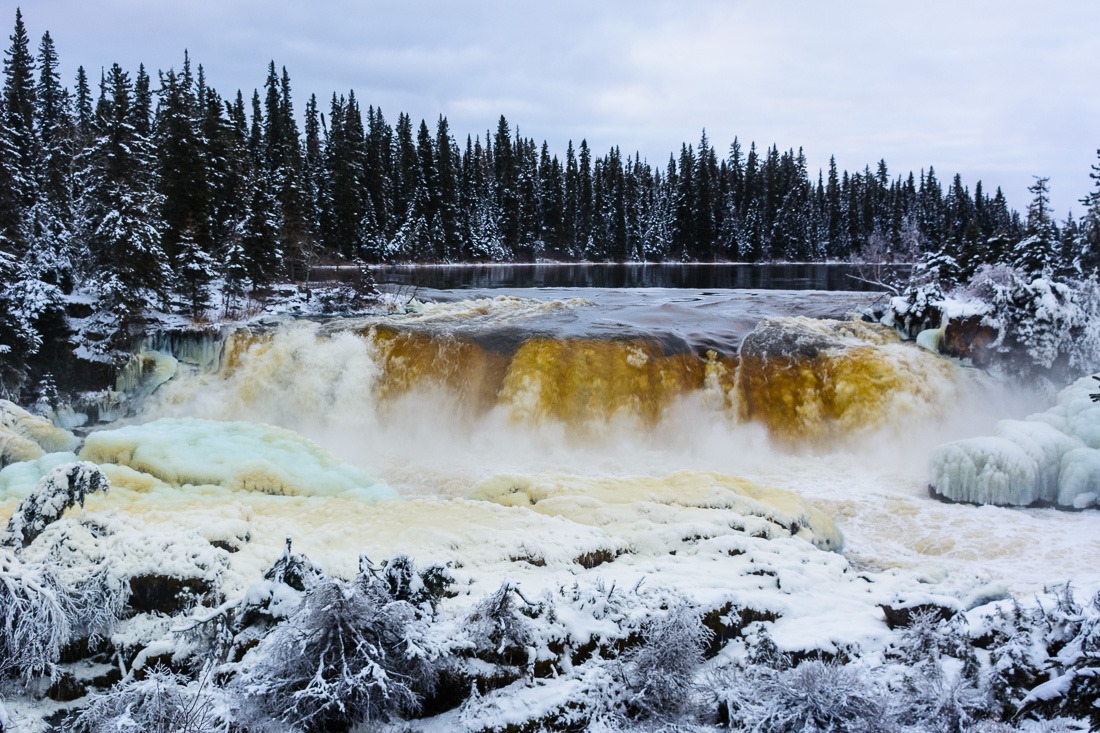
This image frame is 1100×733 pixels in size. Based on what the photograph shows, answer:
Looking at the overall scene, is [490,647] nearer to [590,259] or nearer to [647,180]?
[590,259]

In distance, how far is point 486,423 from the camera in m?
16.8

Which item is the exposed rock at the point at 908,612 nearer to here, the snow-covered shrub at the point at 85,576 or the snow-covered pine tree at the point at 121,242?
the snow-covered shrub at the point at 85,576

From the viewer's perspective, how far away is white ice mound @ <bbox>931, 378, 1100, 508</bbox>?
1234 cm

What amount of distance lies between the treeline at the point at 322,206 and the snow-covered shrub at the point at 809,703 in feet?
66.0

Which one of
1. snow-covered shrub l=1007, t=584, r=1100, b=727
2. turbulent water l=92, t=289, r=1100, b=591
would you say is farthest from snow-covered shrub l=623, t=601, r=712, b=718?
turbulent water l=92, t=289, r=1100, b=591

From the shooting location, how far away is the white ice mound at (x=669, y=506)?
8945mm

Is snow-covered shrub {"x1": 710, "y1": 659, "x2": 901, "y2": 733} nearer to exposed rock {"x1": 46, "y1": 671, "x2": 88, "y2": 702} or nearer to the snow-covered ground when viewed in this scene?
the snow-covered ground

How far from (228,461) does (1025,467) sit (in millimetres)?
13224

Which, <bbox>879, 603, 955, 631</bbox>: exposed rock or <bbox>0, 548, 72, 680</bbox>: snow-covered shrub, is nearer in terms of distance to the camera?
<bbox>0, 548, 72, 680</bbox>: snow-covered shrub

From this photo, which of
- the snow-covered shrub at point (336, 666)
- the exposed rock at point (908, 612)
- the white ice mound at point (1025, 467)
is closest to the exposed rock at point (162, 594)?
the snow-covered shrub at point (336, 666)

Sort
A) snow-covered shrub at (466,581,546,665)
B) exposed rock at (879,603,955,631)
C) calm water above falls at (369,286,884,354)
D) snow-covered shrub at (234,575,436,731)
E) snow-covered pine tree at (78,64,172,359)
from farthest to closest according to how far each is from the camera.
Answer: snow-covered pine tree at (78,64,172,359)
calm water above falls at (369,286,884,354)
exposed rock at (879,603,955,631)
snow-covered shrub at (466,581,546,665)
snow-covered shrub at (234,575,436,731)

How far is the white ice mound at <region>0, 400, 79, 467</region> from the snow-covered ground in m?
1.26

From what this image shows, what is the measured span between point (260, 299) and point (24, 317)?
29.9ft

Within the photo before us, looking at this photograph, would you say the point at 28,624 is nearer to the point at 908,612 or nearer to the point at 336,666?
the point at 336,666
